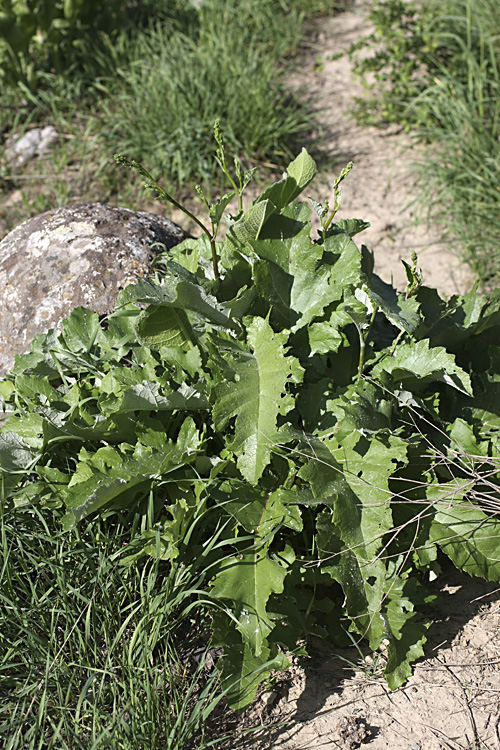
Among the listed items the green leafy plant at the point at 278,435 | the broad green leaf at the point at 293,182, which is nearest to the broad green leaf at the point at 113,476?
the green leafy plant at the point at 278,435

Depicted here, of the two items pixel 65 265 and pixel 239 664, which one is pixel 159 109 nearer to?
pixel 65 265

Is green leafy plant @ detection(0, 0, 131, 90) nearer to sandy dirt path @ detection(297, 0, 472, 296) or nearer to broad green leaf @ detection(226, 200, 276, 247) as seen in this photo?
sandy dirt path @ detection(297, 0, 472, 296)

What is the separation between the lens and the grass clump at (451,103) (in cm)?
402

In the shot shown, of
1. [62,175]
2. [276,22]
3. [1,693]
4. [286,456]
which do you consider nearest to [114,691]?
[1,693]

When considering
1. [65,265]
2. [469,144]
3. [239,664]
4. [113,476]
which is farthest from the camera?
[469,144]

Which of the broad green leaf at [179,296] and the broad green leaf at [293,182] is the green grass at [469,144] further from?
Answer: the broad green leaf at [179,296]

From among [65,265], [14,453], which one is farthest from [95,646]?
[65,265]

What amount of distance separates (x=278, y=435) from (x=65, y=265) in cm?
126

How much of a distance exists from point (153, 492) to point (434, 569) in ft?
A: 2.93

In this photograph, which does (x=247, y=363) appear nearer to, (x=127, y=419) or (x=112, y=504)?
(x=127, y=419)

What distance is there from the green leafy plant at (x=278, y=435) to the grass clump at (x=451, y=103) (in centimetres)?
181

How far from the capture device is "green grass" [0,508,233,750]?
1732 millimetres

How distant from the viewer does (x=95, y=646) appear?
1.87m

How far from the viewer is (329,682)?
1.98m
